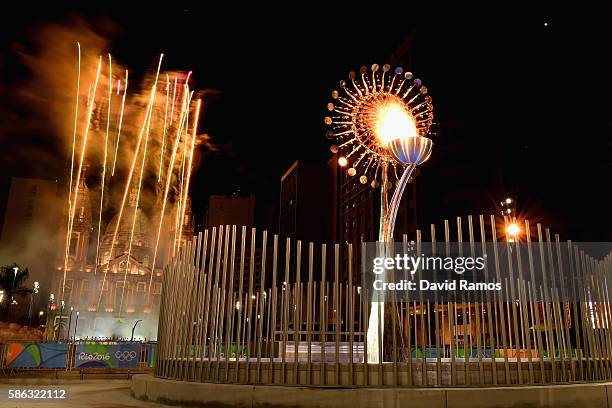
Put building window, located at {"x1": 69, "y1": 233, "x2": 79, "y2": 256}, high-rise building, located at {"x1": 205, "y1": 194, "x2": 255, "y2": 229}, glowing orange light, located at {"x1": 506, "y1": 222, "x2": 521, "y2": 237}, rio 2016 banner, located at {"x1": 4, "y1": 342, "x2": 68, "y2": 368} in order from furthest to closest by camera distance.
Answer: high-rise building, located at {"x1": 205, "y1": 194, "x2": 255, "y2": 229}
building window, located at {"x1": 69, "y1": 233, "x2": 79, "y2": 256}
glowing orange light, located at {"x1": 506, "y1": 222, "x2": 521, "y2": 237}
rio 2016 banner, located at {"x1": 4, "y1": 342, "x2": 68, "y2": 368}

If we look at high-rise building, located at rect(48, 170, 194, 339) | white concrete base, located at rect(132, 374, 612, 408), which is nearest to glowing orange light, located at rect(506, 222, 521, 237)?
white concrete base, located at rect(132, 374, 612, 408)

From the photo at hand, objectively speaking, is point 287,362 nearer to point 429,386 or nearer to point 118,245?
point 429,386

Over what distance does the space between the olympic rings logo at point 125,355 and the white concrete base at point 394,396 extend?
1029 centimetres

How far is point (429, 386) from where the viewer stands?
905 centimetres

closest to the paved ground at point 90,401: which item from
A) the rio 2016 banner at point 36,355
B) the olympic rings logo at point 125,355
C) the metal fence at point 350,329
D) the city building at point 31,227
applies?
the metal fence at point 350,329

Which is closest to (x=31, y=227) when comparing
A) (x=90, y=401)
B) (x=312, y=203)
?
(x=312, y=203)

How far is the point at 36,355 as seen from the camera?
687 inches

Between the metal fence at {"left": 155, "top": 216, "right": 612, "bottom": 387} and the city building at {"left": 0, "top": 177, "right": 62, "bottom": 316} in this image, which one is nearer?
the metal fence at {"left": 155, "top": 216, "right": 612, "bottom": 387}

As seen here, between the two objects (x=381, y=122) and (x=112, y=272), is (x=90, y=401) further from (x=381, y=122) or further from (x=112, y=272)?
(x=112, y=272)

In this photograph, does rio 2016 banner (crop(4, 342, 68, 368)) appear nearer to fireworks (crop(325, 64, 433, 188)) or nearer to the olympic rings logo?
the olympic rings logo

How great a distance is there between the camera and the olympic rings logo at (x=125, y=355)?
1861cm

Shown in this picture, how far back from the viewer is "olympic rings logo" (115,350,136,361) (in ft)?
61.1

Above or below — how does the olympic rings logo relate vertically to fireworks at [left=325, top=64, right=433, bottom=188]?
below

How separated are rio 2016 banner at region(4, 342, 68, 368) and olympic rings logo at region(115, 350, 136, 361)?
5.66 ft
